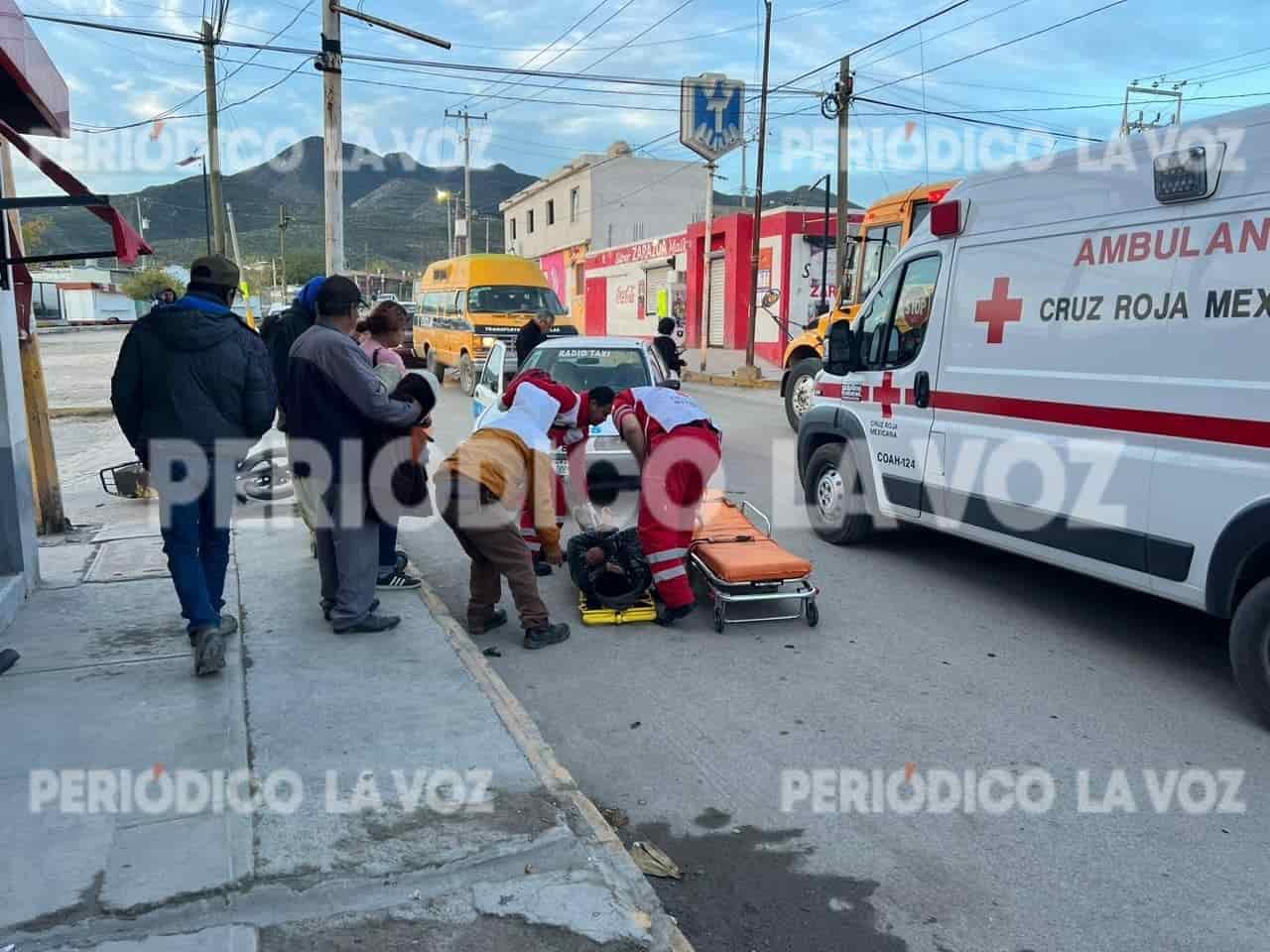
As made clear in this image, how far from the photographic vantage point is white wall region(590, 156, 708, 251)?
44.5 m

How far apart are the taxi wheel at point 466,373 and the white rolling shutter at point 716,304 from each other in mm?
12512

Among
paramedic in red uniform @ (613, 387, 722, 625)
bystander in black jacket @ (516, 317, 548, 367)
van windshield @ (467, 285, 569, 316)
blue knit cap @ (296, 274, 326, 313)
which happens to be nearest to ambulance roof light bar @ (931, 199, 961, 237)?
paramedic in red uniform @ (613, 387, 722, 625)

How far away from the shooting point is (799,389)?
43.8ft

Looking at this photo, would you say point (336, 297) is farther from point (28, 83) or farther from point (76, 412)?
point (76, 412)

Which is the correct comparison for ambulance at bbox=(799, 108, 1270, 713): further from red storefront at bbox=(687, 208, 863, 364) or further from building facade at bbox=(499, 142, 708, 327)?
building facade at bbox=(499, 142, 708, 327)

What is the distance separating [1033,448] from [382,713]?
3.74 m

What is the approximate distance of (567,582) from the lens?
254 inches

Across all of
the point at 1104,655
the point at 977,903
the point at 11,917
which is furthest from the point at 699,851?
the point at 1104,655

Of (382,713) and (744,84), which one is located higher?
(744,84)

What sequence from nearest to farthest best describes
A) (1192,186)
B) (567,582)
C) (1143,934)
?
(1143,934), (1192,186), (567,582)

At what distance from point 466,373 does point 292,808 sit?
1633 cm

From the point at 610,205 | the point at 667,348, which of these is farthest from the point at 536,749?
the point at 610,205

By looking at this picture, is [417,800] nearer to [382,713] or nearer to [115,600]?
[382,713]

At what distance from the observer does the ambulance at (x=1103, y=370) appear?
4.07 metres
